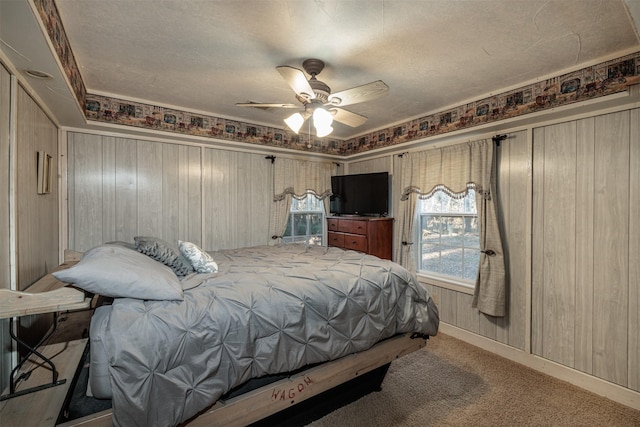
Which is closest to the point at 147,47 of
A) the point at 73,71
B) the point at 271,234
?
the point at 73,71

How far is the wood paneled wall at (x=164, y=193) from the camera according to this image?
9.56 feet

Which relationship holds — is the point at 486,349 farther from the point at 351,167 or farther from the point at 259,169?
the point at 259,169

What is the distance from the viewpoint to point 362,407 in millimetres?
2076

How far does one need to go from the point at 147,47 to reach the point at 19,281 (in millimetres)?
1680

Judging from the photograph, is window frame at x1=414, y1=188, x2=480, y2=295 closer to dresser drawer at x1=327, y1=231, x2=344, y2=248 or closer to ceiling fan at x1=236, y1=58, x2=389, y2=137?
dresser drawer at x1=327, y1=231, x2=344, y2=248

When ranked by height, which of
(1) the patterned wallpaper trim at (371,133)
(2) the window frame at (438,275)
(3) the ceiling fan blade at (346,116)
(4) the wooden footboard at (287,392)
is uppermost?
(1) the patterned wallpaper trim at (371,133)

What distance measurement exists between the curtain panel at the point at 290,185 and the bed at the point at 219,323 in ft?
5.71

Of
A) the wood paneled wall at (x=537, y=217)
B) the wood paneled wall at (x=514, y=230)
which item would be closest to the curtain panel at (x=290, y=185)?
the wood paneled wall at (x=537, y=217)

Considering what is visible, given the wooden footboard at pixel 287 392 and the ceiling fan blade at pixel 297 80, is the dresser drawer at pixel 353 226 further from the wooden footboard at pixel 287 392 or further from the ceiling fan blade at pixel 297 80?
the ceiling fan blade at pixel 297 80

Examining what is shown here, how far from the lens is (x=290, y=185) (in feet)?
13.7

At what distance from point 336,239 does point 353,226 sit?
1.40 ft

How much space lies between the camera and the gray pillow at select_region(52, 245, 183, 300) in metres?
1.26

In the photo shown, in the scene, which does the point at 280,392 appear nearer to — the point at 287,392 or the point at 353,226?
the point at 287,392

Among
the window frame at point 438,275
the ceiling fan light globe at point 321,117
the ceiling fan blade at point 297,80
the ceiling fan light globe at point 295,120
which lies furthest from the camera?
the window frame at point 438,275
